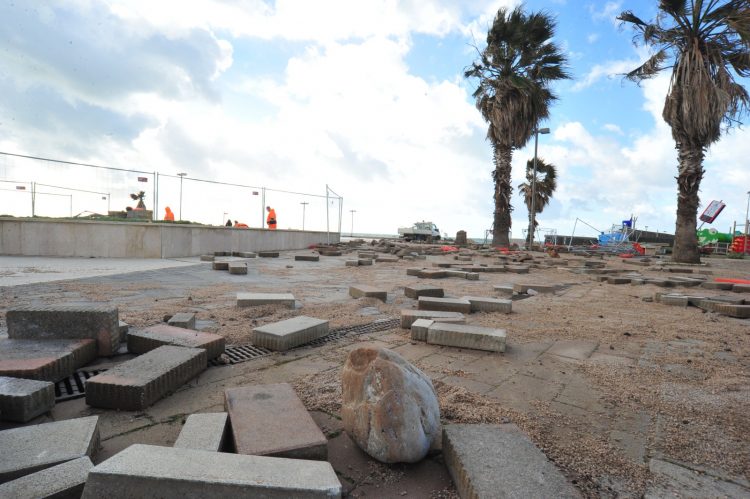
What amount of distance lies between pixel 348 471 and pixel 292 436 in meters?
0.28

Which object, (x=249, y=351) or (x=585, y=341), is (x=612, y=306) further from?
(x=249, y=351)

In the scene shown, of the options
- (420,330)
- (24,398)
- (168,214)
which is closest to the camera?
(24,398)

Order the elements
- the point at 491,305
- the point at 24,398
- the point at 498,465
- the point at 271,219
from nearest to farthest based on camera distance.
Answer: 1. the point at 498,465
2. the point at 24,398
3. the point at 491,305
4. the point at 271,219

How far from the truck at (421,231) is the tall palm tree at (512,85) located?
15.5 metres

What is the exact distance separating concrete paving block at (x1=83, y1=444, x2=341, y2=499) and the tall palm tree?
69.6ft

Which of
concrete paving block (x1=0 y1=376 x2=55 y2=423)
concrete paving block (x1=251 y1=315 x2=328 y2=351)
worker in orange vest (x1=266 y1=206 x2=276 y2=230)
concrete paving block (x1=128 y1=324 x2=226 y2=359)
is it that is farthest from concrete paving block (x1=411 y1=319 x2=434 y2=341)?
worker in orange vest (x1=266 y1=206 x2=276 y2=230)

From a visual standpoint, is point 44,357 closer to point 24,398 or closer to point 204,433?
point 24,398

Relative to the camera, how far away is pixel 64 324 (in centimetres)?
301

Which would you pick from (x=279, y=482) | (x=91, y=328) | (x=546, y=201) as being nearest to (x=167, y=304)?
(x=91, y=328)

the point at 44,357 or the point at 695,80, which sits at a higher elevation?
the point at 695,80

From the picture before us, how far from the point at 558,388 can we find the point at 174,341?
2676mm

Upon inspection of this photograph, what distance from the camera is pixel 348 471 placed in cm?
178

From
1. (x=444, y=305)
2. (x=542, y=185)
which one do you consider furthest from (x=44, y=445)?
(x=542, y=185)

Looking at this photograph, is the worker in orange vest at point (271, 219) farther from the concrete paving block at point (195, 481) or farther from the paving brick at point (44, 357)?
the concrete paving block at point (195, 481)
